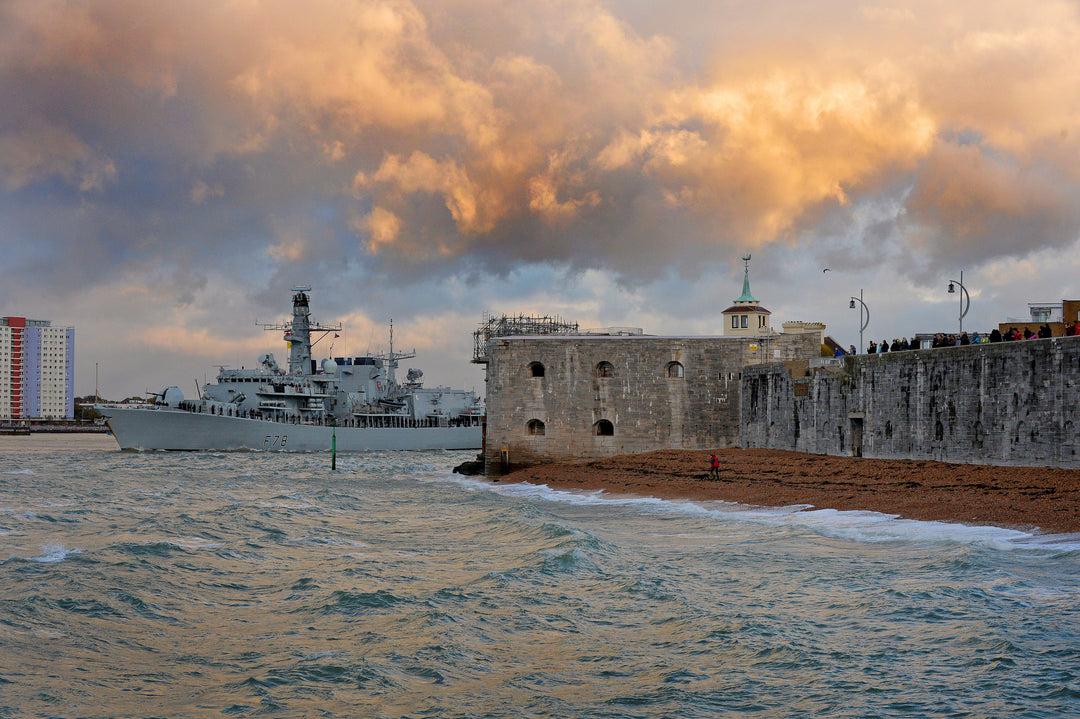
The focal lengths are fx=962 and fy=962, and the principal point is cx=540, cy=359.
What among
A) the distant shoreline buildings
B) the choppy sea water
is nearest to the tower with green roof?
the choppy sea water

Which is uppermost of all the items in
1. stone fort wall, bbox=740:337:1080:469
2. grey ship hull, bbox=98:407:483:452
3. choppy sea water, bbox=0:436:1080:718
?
stone fort wall, bbox=740:337:1080:469

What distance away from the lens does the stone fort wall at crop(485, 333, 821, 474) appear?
31.9 metres

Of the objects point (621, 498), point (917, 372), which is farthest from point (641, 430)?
point (917, 372)

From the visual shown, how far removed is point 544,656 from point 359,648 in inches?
71.3

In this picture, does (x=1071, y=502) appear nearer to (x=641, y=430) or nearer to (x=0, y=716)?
(x=0, y=716)

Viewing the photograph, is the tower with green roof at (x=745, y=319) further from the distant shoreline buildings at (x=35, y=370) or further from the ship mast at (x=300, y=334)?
Answer: the distant shoreline buildings at (x=35, y=370)

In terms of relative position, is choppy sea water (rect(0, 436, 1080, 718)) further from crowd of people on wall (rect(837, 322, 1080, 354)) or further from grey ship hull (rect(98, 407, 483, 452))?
grey ship hull (rect(98, 407, 483, 452))

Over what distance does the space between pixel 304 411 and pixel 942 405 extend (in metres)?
42.8

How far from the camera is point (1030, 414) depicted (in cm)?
1839

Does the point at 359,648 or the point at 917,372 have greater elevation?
the point at 917,372

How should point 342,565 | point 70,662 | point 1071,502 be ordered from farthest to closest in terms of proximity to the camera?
point 1071,502, point 342,565, point 70,662

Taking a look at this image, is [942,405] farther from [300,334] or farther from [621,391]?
[300,334]

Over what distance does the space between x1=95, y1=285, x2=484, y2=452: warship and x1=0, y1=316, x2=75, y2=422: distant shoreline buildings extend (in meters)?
92.6

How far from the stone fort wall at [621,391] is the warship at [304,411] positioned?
17.2 meters
